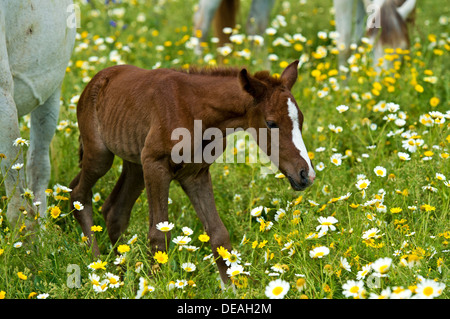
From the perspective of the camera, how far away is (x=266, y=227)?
3537mm

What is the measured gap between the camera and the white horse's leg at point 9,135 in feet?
11.8

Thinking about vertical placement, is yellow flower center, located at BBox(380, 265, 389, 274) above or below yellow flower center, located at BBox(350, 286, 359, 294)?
above

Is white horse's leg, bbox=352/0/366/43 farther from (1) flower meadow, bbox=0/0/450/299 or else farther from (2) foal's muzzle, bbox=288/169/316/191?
(2) foal's muzzle, bbox=288/169/316/191

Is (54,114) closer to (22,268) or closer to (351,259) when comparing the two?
(22,268)

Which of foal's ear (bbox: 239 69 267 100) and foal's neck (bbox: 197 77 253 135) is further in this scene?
foal's neck (bbox: 197 77 253 135)

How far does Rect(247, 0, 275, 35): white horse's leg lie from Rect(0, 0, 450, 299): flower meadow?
17.2 inches

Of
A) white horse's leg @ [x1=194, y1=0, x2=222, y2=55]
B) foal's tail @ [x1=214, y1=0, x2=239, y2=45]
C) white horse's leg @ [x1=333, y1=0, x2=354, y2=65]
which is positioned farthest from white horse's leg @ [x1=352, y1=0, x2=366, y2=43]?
white horse's leg @ [x1=194, y1=0, x2=222, y2=55]

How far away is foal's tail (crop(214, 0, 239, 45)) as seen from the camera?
26.0 feet

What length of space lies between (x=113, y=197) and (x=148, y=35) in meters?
5.08

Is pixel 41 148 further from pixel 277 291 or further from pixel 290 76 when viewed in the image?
pixel 277 291

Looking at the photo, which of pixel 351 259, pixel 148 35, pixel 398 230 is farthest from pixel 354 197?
pixel 148 35

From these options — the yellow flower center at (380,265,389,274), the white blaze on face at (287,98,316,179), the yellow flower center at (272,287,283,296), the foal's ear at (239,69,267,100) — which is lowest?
the yellow flower center at (272,287,283,296)

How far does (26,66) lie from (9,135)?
438mm

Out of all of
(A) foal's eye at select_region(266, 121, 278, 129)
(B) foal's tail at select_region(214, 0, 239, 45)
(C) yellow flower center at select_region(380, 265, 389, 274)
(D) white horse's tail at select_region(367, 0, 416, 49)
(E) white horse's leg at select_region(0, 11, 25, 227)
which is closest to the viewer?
(C) yellow flower center at select_region(380, 265, 389, 274)
